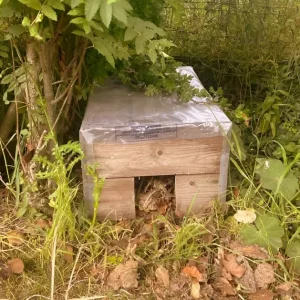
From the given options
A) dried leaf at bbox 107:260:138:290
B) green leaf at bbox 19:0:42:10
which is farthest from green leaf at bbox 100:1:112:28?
dried leaf at bbox 107:260:138:290

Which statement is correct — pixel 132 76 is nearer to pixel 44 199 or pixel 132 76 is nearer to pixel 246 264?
pixel 44 199

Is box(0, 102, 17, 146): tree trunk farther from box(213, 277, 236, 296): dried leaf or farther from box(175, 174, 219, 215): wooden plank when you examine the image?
box(213, 277, 236, 296): dried leaf

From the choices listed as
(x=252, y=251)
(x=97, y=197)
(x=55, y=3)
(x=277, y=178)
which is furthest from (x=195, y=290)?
(x=55, y=3)

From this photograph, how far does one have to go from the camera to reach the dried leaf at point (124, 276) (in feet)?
5.89

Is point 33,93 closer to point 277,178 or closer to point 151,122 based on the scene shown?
point 151,122

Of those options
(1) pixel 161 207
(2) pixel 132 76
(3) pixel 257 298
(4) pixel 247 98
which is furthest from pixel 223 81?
(3) pixel 257 298

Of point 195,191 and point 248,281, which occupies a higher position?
point 195,191

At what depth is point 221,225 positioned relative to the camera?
6.81 feet

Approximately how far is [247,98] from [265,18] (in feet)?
1.83

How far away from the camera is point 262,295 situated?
1.80 m

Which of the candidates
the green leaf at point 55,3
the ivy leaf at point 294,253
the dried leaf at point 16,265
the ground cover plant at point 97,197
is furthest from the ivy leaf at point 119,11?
the ivy leaf at point 294,253

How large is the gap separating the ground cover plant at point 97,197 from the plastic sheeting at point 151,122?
3.8 inches

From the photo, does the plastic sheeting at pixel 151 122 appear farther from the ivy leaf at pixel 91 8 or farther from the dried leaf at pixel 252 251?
the ivy leaf at pixel 91 8

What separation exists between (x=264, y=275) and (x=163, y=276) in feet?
1.36
